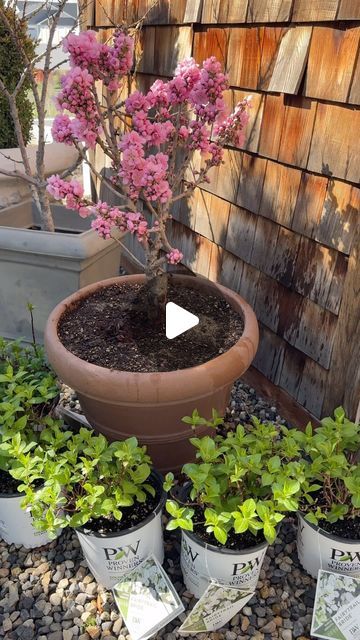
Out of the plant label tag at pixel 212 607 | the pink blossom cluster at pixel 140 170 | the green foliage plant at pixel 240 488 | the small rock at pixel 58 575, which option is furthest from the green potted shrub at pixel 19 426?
the pink blossom cluster at pixel 140 170

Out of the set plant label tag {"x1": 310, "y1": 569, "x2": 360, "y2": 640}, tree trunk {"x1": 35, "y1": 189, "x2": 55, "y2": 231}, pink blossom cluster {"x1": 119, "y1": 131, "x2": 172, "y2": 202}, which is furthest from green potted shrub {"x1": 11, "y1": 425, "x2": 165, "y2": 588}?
tree trunk {"x1": 35, "y1": 189, "x2": 55, "y2": 231}

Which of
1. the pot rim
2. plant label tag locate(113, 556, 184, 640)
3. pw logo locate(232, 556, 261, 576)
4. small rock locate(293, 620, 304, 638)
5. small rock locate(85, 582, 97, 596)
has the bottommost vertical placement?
small rock locate(85, 582, 97, 596)

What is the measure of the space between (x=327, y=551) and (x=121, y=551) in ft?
1.78

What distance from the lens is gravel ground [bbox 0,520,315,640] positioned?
4.28 feet

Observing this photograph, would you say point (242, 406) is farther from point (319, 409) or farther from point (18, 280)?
point (18, 280)

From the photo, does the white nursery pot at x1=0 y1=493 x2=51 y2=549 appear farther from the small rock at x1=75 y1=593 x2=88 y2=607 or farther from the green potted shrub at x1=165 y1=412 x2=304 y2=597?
the green potted shrub at x1=165 y1=412 x2=304 y2=597

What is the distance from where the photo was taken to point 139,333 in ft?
5.57

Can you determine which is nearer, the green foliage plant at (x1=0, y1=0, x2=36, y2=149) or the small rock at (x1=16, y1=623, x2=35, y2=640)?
the small rock at (x1=16, y1=623, x2=35, y2=640)

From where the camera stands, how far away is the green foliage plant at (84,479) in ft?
4.00

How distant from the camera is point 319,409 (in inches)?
70.3

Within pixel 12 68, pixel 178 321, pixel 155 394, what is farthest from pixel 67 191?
pixel 12 68

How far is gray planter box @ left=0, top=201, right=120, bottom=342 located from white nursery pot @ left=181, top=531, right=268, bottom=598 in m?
1.23

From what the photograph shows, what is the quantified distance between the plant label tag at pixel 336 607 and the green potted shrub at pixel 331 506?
5cm

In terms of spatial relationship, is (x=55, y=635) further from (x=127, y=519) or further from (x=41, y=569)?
(x=127, y=519)
